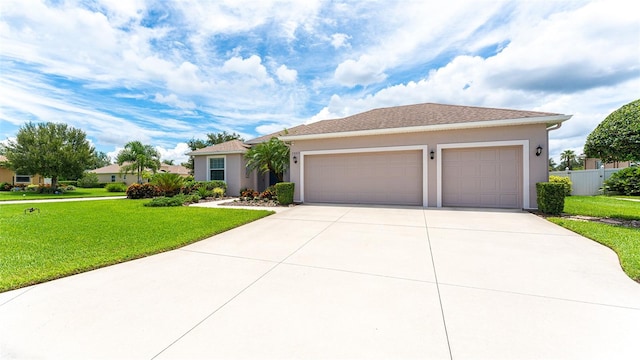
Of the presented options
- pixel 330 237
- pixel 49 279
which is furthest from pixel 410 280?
pixel 49 279

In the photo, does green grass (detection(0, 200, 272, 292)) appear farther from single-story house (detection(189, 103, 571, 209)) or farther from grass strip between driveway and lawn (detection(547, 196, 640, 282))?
grass strip between driveway and lawn (detection(547, 196, 640, 282))

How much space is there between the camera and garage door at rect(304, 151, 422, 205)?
9.82 metres

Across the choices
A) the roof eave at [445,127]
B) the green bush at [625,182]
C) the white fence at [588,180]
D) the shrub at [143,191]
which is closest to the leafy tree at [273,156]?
the roof eave at [445,127]

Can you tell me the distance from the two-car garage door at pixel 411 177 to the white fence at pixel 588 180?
369 inches

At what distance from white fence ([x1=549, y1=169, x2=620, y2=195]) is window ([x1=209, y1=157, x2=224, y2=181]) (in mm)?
20530

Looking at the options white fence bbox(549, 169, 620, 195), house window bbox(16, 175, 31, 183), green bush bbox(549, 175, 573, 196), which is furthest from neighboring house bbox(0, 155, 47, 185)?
white fence bbox(549, 169, 620, 195)

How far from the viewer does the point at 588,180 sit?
45.9ft

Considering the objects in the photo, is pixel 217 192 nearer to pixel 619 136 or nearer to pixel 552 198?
pixel 552 198

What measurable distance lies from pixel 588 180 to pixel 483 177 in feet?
35.5

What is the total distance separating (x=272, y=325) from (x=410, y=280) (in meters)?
1.85

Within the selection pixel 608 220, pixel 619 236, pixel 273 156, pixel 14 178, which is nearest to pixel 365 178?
pixel 273 156

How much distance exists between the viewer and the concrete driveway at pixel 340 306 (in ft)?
6.20

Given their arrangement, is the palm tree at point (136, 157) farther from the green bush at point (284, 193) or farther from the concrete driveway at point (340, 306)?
the concrete driveway at point (340, 306)

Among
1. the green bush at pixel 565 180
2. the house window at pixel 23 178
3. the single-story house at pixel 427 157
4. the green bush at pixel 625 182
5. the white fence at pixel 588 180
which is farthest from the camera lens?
the house window at pixel 23 178
